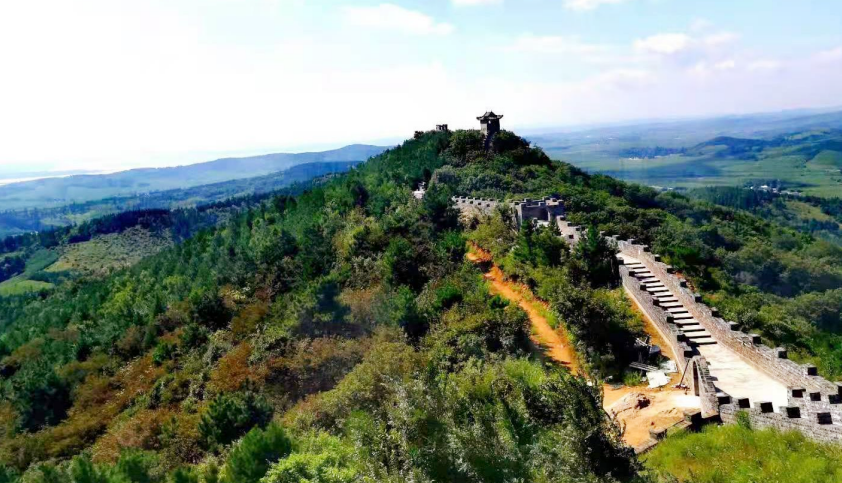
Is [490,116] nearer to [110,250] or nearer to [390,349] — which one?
[390,349]

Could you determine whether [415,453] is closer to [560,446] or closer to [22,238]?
[560,446]

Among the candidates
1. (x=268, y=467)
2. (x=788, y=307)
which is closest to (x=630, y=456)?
(x=268, y=467)

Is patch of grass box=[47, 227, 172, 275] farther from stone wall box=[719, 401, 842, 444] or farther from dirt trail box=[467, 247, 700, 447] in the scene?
stone wall box=[719, 401, 842, 444]

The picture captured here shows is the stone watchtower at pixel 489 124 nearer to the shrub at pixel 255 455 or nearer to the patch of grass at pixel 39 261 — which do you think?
the shrub at pixel 255 455

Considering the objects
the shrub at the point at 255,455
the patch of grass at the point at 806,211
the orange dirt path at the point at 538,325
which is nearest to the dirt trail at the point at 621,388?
the orange dirt path at the point at 538,325

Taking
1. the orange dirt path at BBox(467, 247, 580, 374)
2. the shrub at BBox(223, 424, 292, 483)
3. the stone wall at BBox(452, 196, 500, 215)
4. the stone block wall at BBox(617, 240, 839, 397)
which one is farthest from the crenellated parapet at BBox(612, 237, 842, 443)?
the stone wall at BBox(452, 196, 500, 215)

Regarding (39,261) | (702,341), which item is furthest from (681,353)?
(39,261)
